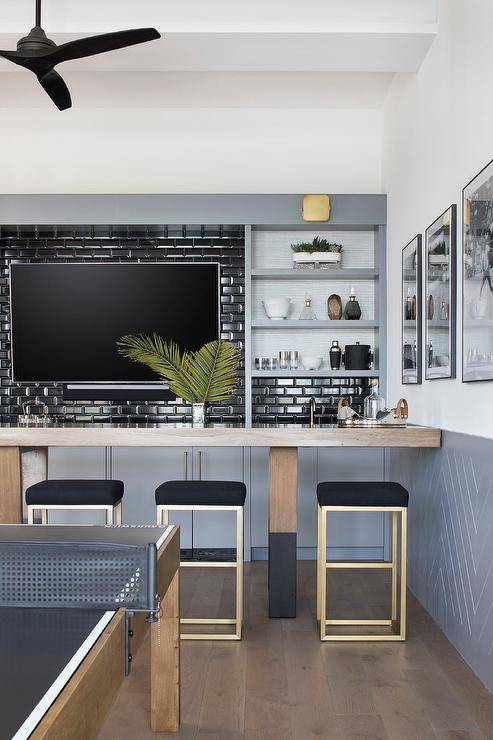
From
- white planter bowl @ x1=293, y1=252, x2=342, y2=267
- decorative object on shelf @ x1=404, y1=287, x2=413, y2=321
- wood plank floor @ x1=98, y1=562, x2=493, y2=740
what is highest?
white planter bowl @ x1=293, y1=252, x2=342, y2=267

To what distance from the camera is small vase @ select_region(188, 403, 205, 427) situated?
389cm

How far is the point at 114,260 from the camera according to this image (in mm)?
5398

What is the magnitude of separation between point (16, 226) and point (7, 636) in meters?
4.26

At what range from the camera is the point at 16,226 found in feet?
17.0

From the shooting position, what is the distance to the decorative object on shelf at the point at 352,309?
5.13 m

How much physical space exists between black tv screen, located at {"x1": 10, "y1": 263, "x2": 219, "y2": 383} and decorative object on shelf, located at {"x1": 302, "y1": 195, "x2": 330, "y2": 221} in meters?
0.78

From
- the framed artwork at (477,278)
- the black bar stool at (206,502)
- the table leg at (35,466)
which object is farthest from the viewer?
the table leg at (35,466)

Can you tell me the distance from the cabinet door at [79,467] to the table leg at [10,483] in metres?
1.33

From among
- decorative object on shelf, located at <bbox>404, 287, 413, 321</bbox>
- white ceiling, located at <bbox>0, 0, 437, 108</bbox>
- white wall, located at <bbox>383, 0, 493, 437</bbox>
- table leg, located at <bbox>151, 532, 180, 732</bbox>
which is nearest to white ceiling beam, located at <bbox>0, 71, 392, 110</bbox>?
white wall, located at <bbox>383, 0, 493, 437</bbox>

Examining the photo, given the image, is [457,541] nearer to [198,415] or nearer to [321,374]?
[198,415]

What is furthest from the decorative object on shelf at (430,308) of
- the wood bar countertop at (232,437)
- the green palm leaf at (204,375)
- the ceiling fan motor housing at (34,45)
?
the ceiling fan motor housing at (34,45)

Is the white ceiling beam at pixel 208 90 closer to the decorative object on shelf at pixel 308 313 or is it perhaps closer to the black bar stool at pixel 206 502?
the decorative object on shelf at pixel 308 313

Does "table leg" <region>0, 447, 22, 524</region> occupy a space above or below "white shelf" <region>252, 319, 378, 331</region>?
below

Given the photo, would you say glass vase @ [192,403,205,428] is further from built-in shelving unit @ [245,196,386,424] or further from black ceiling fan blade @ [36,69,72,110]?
black ceiling fan blade @ [36,69,72,110]
